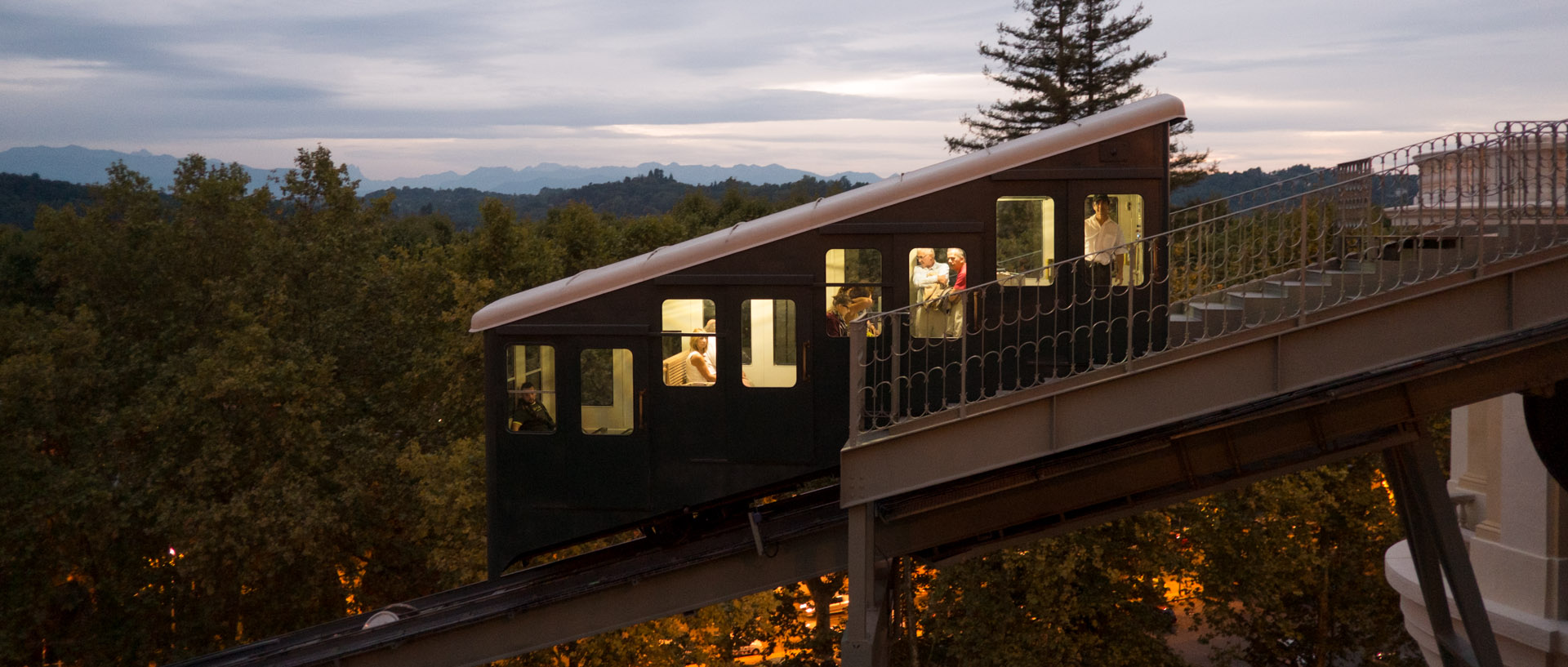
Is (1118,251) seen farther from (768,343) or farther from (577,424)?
(577,424)

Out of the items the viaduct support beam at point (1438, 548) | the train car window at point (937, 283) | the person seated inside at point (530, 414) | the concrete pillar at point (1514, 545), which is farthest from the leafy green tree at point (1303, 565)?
the person seated inside at point (530, 414)

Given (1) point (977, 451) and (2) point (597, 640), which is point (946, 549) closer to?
(1) point (977, 451)

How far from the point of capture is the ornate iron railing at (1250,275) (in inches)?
319

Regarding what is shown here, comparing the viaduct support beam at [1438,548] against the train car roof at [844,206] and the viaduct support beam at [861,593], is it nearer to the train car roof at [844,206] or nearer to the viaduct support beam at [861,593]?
the train car roof at [844,206]

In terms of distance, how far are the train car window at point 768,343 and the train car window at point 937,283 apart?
124cm

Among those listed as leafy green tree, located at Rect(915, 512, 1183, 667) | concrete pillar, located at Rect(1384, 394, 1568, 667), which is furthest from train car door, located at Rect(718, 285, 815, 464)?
leafy green tree, located at Rect(915, 512, 1183, 667)

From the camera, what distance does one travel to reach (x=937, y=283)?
10055 mm

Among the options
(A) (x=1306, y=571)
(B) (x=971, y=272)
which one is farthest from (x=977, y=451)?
(A) (x=1306, y=571)

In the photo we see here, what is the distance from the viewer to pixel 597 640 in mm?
21969

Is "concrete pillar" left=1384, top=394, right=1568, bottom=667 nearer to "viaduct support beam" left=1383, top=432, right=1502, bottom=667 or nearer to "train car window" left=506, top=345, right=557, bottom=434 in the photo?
"viaduct support beam" left=1383, top=432, right=1502, bottom=667

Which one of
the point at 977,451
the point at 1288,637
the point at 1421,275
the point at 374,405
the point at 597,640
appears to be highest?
the point at 1421,275

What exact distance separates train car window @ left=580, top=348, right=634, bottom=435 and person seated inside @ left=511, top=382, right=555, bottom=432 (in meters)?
0.45

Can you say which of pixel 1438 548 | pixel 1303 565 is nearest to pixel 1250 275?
pixel 1438 548

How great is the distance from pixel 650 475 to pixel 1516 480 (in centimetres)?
1078
